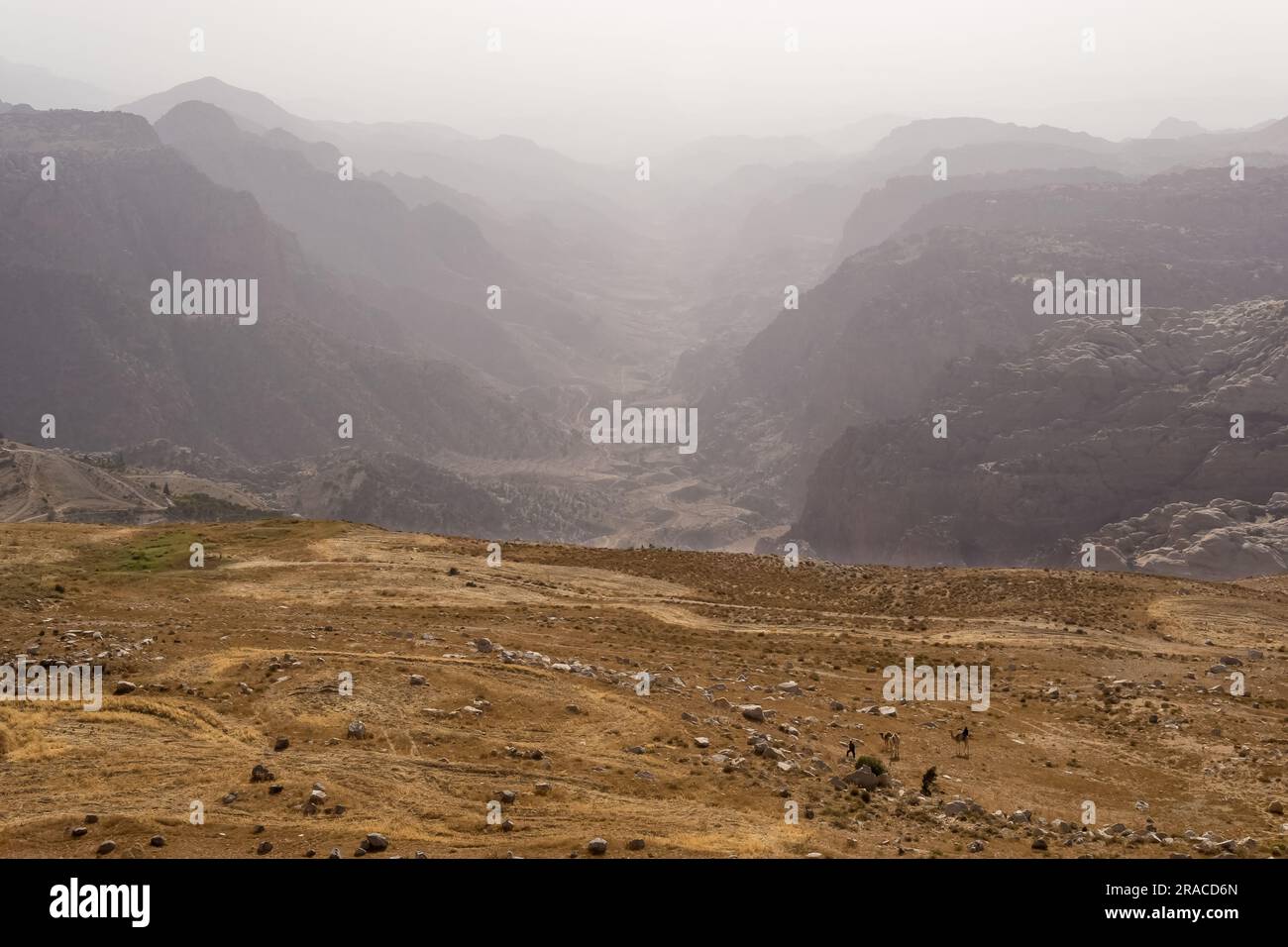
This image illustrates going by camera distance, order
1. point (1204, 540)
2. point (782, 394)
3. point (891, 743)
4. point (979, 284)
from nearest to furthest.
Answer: point (891, 743), point (1204, 540), point (979, 284), point (782, 394)

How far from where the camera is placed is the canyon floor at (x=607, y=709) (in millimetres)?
15047

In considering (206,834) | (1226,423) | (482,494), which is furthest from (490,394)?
(206,834)

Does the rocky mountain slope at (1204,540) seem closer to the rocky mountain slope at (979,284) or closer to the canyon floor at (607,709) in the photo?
Answer: the canyon floor at (607,709)

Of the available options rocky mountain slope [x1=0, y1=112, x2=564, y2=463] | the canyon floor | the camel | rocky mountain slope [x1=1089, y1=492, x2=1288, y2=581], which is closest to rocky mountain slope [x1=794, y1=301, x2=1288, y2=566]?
rocky mountain slope [x1=1089, y1=492, x2=1288, y2=581]

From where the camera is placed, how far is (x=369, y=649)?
24250 mm

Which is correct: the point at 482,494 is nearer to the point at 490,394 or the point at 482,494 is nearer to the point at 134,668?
the point at 490,394

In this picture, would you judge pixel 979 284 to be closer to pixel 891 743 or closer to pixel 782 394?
pixel 782 394

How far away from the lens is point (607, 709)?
20.9 meters

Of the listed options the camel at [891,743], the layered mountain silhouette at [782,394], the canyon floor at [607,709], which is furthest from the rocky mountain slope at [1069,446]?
the camel at [891,743]

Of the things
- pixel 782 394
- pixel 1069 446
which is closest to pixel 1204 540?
pixel 1069 446

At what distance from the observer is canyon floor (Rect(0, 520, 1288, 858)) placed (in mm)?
15047

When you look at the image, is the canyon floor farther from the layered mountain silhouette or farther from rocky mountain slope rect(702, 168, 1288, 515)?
rocky mountain slope rect(702, 168, 1288, 515)
